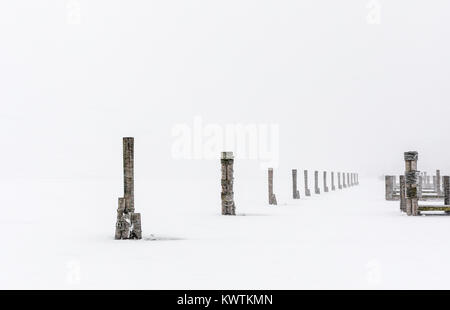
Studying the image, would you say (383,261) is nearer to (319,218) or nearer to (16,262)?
(16,262)

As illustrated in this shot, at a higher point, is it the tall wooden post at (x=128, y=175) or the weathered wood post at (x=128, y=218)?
the tall wooden post at (x=128, y=175)

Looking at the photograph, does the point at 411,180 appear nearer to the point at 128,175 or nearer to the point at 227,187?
the point at 227,187

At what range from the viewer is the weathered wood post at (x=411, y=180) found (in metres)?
18.5

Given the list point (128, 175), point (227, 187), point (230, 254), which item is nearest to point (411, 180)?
point (227, 187)

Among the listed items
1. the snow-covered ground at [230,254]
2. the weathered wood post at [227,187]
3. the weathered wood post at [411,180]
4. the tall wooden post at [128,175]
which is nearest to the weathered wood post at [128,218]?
the tall wooden post at [128,175]

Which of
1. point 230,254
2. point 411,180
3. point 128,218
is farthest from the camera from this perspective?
point 411,180

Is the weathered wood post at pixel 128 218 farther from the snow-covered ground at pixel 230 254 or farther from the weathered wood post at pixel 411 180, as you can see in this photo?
the weathered wood post at pixel 411 180

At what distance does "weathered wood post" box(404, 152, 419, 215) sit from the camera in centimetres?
1853

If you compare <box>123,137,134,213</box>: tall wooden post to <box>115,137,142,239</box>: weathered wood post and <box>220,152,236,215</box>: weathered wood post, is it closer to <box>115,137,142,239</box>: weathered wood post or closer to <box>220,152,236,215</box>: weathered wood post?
<box>115,137,142,239</box>: weathered wood post

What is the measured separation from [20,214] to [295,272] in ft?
44.4

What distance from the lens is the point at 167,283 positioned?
7914mm

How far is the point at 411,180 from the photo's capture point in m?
18.5

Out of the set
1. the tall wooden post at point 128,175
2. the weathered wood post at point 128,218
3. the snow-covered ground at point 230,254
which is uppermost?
the tall wooden post at point 128,175
